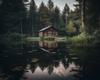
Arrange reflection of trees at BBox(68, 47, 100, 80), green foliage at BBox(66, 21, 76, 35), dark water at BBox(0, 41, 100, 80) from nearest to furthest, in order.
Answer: reflection of trees at BBox(68, 47, 100, 80)
dark water at BBox(0, 41, 100, 80)
green foliage at BBox(66, 21, 76, 35)

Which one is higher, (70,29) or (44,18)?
(44,18)

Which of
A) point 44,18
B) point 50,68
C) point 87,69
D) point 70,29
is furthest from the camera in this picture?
point 44,18

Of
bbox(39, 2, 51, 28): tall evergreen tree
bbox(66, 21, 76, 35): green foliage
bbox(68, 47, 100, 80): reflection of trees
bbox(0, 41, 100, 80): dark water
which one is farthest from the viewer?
bbox(39, 2, 51, 28): tall evergreen tree

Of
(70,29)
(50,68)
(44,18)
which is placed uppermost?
(44,18)

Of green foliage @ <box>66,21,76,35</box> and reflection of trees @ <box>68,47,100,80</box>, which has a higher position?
green foliage @ <box>66,21,76,35</box>

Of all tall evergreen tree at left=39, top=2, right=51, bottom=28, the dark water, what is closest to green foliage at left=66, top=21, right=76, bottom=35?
tall evergreen tree at left=39, top=2, right=51, bottom=28

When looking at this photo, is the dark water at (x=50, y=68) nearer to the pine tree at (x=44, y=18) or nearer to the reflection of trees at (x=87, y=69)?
the reflection of trees at (x=87, y=69)

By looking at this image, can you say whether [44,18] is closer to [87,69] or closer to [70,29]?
[70,29]

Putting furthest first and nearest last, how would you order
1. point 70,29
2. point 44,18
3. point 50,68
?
point 44,18 < point 70,29 < point 50,68

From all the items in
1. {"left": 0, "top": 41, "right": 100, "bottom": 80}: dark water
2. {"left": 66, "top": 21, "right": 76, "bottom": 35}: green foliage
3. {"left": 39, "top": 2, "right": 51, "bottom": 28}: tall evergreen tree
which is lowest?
{"left": 0, "top": 41, "right": 100, "bottom": 80}: dark water

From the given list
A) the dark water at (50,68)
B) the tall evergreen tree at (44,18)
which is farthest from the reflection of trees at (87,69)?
the tall evergreen tree at (44,18)

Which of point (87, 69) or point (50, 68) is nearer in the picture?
point (87, 69)

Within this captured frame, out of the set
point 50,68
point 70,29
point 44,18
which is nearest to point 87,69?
point 50,68

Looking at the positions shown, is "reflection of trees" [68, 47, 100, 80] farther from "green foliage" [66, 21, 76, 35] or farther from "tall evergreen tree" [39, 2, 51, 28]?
"tall evergreen tree" [39, 2, 51, 28]
